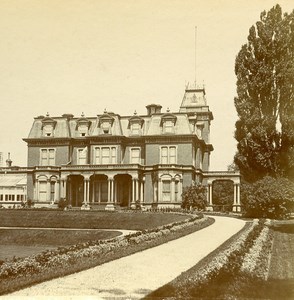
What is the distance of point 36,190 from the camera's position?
54.5 metres

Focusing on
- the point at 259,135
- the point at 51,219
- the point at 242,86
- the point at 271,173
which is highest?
the point at 242,86

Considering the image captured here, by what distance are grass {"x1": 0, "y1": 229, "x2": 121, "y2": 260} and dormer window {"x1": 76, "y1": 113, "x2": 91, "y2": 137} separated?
25193 millimetres

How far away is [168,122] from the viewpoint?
54750 mm

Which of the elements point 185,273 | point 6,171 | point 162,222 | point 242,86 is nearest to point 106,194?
point 162,222

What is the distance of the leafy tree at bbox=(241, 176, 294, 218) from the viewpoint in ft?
103

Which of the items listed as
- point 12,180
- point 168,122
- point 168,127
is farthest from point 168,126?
point 12,180

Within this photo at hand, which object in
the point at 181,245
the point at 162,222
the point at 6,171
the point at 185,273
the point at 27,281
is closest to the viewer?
the point at 27,281

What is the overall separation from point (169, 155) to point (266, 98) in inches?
939

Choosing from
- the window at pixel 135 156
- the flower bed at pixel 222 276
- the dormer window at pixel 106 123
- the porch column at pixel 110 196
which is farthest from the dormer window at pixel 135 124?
the flower bed at pixel 222 276

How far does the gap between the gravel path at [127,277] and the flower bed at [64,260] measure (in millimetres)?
423

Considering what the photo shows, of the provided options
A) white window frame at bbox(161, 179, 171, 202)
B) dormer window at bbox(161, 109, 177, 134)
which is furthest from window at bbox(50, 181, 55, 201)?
dormer window at bbox(161, 109, 177, 134)

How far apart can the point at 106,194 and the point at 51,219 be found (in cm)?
1401

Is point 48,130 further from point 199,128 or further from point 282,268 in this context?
point 282,268

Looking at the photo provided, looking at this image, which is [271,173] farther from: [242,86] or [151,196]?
[151,196]
